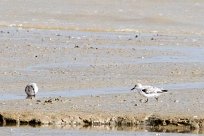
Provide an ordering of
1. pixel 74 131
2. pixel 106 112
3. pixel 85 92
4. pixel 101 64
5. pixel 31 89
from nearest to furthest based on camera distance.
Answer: pixel 74 131 < pixel 106 112 < pixel 31 89 < pixel 85 92 < pixel 101 64

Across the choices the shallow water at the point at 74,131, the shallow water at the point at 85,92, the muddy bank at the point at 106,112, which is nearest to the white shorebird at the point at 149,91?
the muddy bank at the point at 106,112

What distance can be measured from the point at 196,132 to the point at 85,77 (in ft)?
18.2

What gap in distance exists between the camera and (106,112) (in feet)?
47.6

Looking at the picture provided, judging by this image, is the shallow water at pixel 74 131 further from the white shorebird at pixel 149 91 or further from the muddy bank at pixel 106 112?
the white shorebird at pixel 149 91

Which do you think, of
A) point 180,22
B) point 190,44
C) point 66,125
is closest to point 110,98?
point 66,125

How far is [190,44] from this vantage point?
27.6 meters

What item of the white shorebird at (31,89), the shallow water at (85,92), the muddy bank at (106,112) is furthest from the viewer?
the shallow water at (85,92)

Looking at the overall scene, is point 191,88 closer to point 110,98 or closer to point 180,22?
point 110,98

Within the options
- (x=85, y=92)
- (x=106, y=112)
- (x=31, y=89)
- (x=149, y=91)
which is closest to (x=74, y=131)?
(x=106, y=112)

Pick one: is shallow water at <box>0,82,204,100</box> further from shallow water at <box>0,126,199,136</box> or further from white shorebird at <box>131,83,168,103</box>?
shallow water at <box>0,126,199,136</box>

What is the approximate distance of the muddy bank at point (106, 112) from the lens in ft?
45.1

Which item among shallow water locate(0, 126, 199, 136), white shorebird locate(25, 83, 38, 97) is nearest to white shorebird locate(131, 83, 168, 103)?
white shorebird locate(25, 83, 38, 97)

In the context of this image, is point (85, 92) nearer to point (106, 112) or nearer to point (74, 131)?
point (106, 112)

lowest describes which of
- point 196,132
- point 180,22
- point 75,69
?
point 196,132
